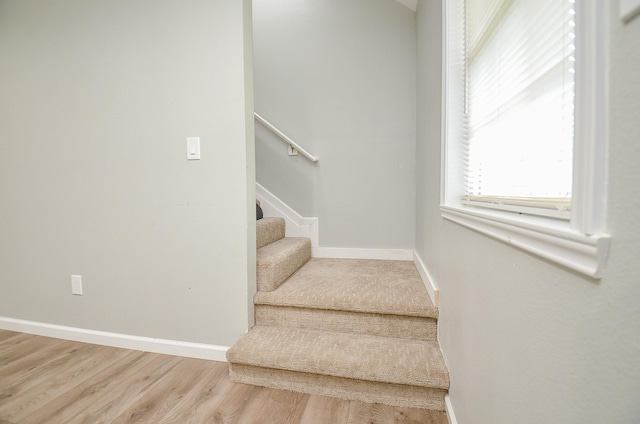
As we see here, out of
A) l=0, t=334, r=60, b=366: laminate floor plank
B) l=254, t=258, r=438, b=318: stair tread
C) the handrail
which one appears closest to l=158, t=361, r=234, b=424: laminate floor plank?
l=254, t=258, r=438, b=318: stair tread

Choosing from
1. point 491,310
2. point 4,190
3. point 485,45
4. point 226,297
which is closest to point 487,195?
point 491,310

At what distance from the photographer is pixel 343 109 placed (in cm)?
233

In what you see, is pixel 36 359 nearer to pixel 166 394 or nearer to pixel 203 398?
pixel 166 394

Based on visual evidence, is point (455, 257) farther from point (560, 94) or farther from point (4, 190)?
point (4, 190)

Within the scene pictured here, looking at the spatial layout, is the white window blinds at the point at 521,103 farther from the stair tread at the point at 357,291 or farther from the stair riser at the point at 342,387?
the stair riser at the point at 342,387

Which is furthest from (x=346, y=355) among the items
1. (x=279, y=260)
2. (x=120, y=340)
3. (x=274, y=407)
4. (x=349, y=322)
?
(x=120, y=340)

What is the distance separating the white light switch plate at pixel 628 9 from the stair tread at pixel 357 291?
49.4 inches

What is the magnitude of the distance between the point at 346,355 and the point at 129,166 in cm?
159

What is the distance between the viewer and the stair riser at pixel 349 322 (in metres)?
1.37

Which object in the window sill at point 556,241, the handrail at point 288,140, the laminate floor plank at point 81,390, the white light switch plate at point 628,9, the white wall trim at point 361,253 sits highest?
the handrail at point 288,140

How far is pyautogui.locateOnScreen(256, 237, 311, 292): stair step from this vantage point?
1.56 meters

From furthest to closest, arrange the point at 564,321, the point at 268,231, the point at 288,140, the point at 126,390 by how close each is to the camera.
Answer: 1. the point at 288,140
2. the point at 268,231
3. the point at 126,390
4. the point at 564,321

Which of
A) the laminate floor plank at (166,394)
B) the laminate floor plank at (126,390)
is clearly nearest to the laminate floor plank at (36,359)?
the laminate floor plank at (126,390)

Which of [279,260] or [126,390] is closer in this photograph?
[126,390]
